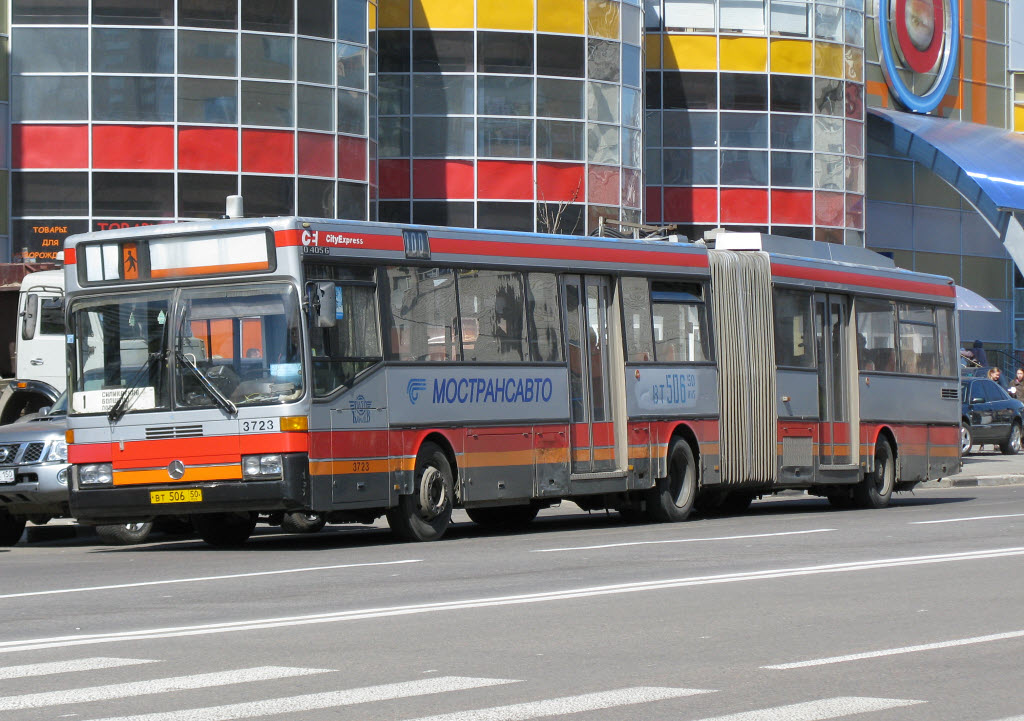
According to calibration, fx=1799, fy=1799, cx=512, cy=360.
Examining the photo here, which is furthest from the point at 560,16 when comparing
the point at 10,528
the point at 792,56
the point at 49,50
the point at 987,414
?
the point at 10,528

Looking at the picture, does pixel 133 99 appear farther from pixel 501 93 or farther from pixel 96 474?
pixel 96 474

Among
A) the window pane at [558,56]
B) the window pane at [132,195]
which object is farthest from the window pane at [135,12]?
the window pane at [558,56]

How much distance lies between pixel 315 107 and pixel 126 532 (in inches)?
801

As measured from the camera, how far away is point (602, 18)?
4338cm

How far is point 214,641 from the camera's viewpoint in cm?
922

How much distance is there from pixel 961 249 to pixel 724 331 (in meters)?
40.8

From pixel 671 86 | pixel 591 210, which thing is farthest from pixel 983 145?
pixel 591 210

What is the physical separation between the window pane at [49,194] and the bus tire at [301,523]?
18.1m

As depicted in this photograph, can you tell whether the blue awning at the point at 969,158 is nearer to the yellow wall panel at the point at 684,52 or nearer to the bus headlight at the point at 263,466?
the yellow wall panel at the point at 684,52

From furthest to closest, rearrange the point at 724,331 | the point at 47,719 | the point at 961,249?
1. the point at 961,249
2. the point at 724,331
3. the point at 47,719

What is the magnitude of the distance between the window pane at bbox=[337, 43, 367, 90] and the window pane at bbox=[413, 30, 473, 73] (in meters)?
4.17

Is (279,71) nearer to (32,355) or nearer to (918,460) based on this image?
(32,355)

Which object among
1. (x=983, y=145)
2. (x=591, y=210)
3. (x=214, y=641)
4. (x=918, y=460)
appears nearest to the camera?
(x=214, y=641)

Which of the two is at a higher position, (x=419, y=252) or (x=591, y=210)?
(x=591, y=210)
